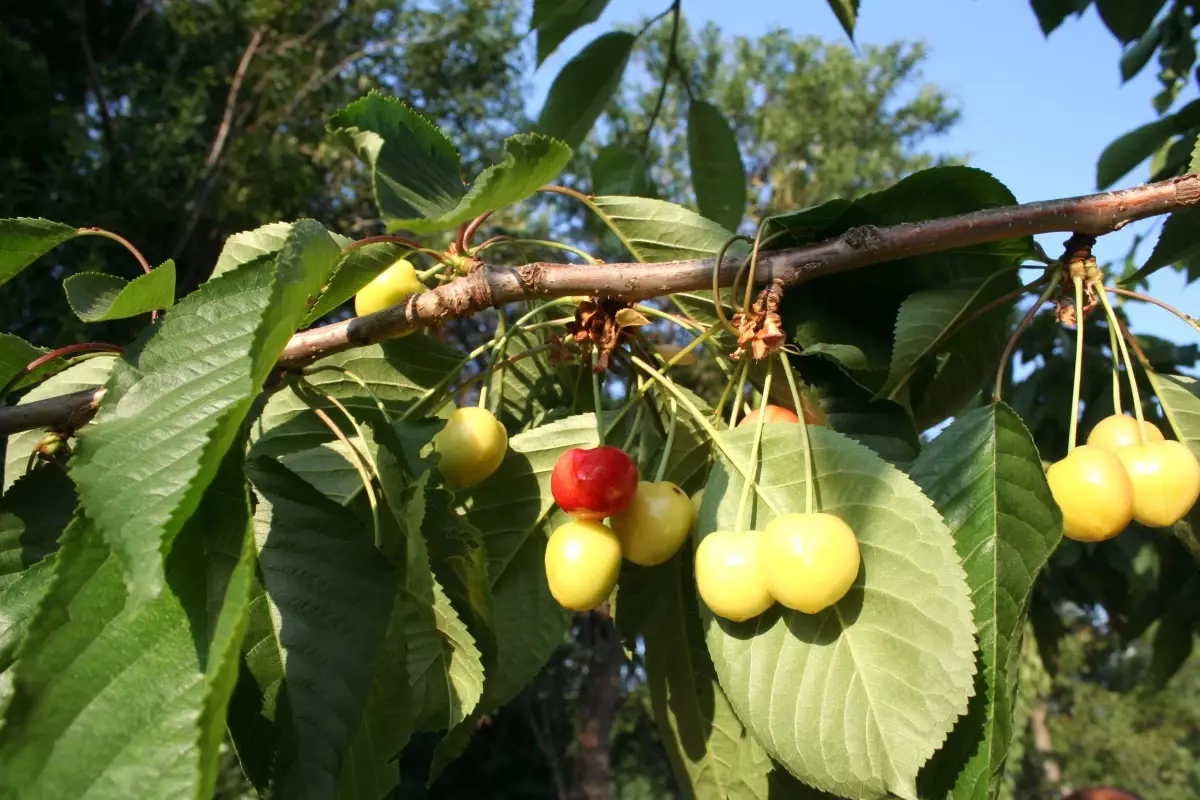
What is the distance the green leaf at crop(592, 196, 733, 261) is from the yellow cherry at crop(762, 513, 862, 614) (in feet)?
1.30

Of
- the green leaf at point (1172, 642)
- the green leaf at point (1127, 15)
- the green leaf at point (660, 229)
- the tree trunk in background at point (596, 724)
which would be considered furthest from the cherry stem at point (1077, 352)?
the tree trunk in background at point (596, 724)

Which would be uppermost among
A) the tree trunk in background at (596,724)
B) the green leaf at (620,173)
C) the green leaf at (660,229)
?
the green leaf at (620,173)

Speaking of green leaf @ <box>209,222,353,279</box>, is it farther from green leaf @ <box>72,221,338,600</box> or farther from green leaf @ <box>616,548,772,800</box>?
green leaf @ <box>616,548,772,800</box>

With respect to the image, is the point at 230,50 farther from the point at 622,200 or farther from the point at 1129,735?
the point at 1129,735

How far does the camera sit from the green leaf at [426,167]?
62 cm

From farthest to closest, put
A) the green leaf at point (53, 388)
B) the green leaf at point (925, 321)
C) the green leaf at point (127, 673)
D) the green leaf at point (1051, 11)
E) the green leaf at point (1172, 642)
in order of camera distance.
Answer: the green leaf at point (1172, 642) → the green leaf at point (1051, 11) → the green leaf at point (53, 388) → the green leaf at point (925, 321) → the green leaf at point (127, 673)

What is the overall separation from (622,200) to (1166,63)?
6.62ft

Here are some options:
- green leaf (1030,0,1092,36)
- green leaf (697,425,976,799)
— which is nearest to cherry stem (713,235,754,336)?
green leaf (697,425,976,799)

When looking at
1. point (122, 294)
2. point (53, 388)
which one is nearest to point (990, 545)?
point (122, 294)

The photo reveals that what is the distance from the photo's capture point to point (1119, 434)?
0.75 meters

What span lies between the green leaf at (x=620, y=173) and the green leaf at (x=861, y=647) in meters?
1.03

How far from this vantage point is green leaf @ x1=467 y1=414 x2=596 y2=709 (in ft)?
2.70

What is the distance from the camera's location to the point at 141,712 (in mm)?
461

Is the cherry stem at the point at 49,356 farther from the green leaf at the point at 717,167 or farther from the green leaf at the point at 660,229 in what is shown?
the green leaf at the point at 717,167
